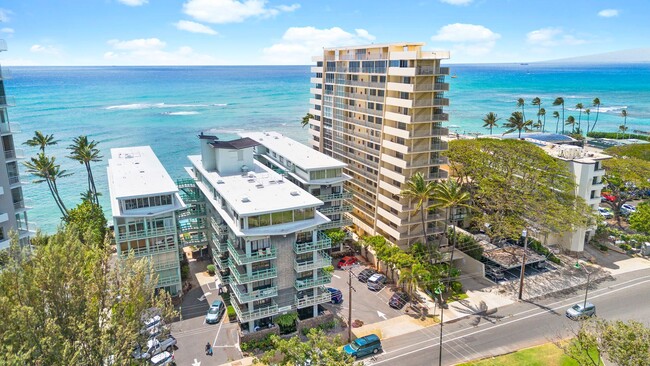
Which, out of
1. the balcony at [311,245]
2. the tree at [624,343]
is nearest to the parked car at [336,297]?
the balcony at [311,245]

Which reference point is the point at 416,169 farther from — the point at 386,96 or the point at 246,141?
the point at 246,141

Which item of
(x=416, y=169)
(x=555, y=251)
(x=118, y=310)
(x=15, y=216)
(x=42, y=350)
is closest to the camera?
(x=42, y=350)

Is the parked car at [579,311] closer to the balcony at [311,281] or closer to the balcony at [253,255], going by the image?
the balcony at [311,281]

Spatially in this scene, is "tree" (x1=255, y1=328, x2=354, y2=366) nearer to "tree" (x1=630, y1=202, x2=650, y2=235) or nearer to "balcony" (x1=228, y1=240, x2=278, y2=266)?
"balcony" (x1=228, y1=240, x2=278, y2=266)

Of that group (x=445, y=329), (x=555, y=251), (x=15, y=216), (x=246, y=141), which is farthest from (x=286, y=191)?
(x=555, y=251)

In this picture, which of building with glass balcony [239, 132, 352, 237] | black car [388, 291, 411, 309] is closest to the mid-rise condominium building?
building with glass balcony [239, 132, 352, 237]
